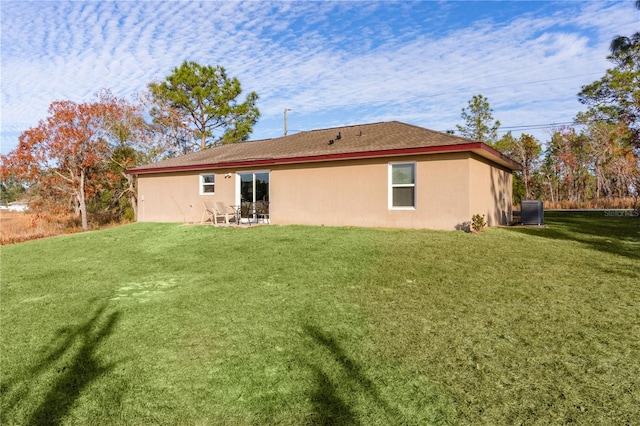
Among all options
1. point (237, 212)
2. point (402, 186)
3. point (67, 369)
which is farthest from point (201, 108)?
point (67, 369)

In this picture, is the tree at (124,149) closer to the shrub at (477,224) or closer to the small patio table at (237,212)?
the small patio table at (237,212)

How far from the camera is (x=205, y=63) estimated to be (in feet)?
98.4

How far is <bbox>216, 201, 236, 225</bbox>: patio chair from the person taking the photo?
1421cm

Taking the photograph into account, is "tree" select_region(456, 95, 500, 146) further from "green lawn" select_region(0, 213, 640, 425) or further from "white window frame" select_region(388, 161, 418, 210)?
"green lawn" select_region(0, 213, 640, 425)

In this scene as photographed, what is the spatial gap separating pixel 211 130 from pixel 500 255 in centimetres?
2770

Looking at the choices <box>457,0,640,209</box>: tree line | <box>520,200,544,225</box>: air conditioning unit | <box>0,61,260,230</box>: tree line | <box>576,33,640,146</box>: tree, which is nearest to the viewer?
<box>520,200,544,225</box>: air conditioning unit

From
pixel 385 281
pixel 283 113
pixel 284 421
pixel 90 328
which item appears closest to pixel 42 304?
pixel 90 328

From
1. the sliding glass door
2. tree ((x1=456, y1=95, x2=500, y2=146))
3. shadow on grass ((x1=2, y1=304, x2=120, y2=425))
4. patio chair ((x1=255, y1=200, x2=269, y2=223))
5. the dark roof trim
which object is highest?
tree ((x1=456, y1=95, x2=500, y2=146))

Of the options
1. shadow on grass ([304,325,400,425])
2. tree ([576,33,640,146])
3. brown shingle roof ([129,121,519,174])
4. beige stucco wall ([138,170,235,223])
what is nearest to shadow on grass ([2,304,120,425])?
shadow on grass ([304,325,400,425])

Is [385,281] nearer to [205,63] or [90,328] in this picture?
[90,328]

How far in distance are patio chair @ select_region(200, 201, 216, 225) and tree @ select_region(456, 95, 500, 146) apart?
2690 centimetres

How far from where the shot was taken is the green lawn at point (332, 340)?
2.76 meters

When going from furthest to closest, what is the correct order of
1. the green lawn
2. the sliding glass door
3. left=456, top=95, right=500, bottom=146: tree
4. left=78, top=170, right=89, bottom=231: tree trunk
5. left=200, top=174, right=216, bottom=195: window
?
left=456, top=95, right=500, bottom=146: tree, left=78, top=170, right=89, bottom=231: tree trunk, left=200, top=174, right=216, bottom=195: window, the sliding glass door, the green lawn

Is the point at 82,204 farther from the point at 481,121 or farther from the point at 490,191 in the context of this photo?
the point at 481,121
